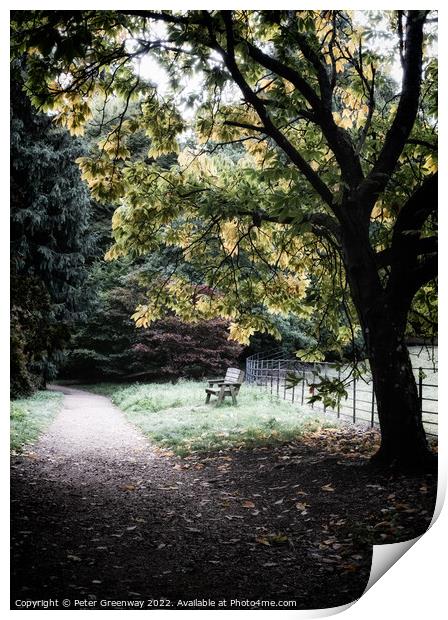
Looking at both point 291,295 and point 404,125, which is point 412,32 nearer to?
point 404,125

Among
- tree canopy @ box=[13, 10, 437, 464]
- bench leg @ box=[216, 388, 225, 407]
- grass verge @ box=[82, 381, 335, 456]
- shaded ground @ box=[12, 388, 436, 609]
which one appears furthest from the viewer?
bench leg @ box=[216, 388, 225, 407]

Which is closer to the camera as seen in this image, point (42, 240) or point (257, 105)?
point (257, 105)

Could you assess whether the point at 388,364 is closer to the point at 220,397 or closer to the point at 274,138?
the point at 274,138

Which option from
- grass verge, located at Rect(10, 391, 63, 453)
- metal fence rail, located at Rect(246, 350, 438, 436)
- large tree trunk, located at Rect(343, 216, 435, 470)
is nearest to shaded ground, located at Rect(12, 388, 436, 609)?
grass verge, located at Rect(10, 391, 63, 453)

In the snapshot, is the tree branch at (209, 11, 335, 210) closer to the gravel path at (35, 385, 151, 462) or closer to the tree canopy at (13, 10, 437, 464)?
the tree canopy at (13, 10, 437, 464)

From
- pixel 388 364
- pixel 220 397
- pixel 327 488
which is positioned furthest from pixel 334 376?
pixel 220 397

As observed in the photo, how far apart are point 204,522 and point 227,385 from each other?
2.40 m

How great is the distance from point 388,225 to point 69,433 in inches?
151

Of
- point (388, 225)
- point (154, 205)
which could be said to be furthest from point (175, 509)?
point (388, 225)

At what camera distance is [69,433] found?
15.7ft

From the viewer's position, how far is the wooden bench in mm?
5484

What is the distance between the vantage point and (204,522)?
3309 millimetres

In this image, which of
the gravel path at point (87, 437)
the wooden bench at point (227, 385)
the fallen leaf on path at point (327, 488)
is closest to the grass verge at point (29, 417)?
the gravel path at point (87, 437)

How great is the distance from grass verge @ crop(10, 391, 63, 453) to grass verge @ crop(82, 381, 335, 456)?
0.56 meters
